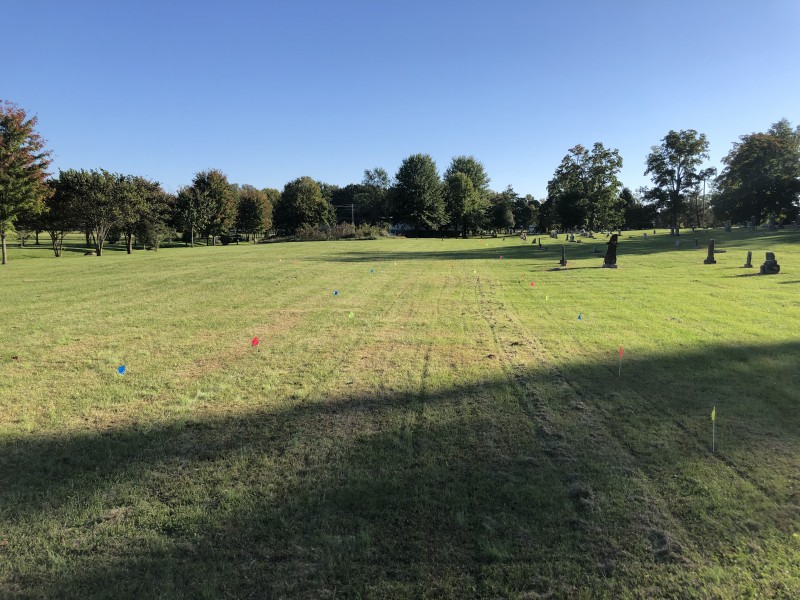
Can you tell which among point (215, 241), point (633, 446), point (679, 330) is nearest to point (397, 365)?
point (633, 446)

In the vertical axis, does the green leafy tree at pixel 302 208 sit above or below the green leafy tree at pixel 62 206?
above

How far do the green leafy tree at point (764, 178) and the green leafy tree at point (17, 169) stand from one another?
67.8 m

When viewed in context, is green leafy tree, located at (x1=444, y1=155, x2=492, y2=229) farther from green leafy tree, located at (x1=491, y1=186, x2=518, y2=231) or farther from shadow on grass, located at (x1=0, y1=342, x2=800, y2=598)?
shadow on grass, located at (x1=0, y1=342, x2=800, y2=598)

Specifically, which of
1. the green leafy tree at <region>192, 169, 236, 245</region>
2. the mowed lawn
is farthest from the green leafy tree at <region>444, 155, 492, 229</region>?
the mowed lawn

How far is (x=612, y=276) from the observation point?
17484mm

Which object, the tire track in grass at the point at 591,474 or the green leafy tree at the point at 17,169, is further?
the green leafy tree at the point at 17,169

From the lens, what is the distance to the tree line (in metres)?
36.8

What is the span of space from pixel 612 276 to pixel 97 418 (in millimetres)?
17287

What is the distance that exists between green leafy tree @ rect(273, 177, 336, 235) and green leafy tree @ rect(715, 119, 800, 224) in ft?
199

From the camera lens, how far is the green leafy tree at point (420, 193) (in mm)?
81750

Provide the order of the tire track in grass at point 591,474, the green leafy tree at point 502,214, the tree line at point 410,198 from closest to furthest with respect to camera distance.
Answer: the tire track in grass at point 591,474, the tree line at point 410,198, the green leafy tree at point 502,214

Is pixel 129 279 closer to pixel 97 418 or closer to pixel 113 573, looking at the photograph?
pixel 97 418

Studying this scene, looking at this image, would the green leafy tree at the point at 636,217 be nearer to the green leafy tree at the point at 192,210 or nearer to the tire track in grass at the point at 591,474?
the green leafy tree at the point at 192,210

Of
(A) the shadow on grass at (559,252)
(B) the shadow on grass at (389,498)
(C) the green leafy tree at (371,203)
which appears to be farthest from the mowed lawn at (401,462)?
(C) the green leafy tree at (371,203)
